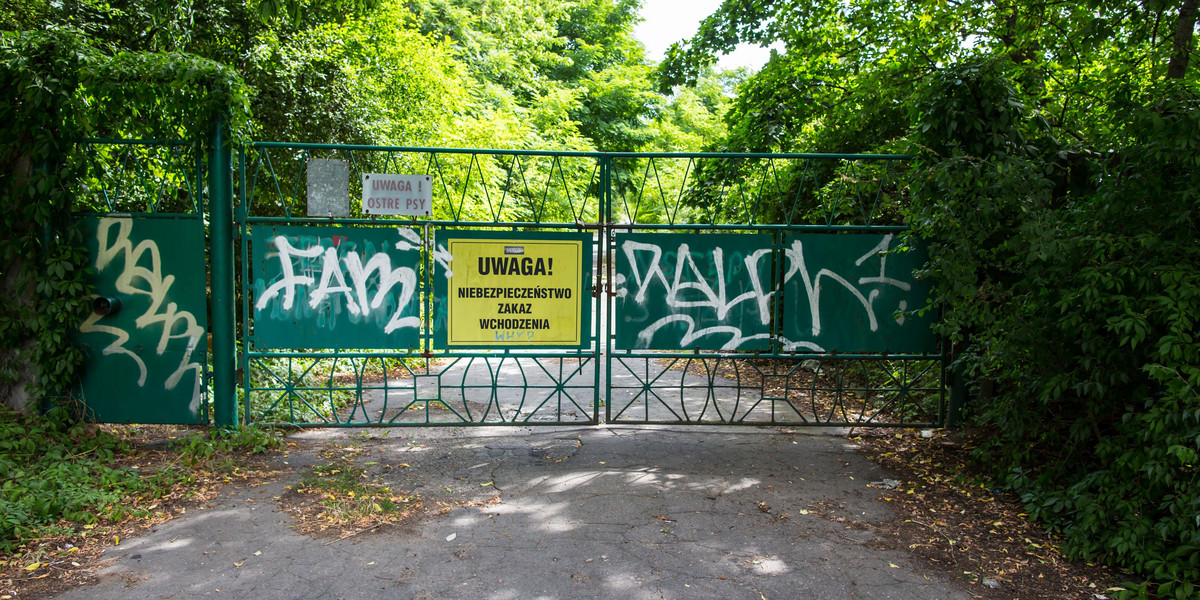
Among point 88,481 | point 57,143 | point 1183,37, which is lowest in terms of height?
point 88,481

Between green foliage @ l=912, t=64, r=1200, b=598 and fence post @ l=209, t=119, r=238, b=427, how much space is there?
524 cm

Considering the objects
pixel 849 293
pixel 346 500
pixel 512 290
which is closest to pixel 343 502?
pixel 346 500

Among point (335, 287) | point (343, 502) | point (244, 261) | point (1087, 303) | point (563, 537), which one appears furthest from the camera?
point (335, 287)

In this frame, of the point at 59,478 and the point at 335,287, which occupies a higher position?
the point at 335,287

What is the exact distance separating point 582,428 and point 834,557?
9.74 feet

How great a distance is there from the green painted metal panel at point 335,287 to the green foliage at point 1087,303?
3945 millimetres

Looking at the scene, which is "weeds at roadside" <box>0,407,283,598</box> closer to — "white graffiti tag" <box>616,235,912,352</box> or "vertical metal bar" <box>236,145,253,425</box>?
"vertical metal bar" <box>236,145,253,425</box>

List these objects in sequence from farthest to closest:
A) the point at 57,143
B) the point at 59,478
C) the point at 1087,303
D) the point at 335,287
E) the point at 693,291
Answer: the point at 693,291, the point at 335,287, the point at 57,143, the point at 59,478, the point at 1087,303

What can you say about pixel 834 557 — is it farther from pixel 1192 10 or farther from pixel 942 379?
pixel 1192 10

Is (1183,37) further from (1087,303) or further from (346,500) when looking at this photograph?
(346,500)

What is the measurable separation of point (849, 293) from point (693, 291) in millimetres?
1324

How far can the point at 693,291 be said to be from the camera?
223 inches

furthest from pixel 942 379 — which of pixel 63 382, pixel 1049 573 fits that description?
pixel 63 382

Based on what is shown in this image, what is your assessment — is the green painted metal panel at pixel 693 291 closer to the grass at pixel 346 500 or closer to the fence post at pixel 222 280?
A: the grass at pixel 346 500
